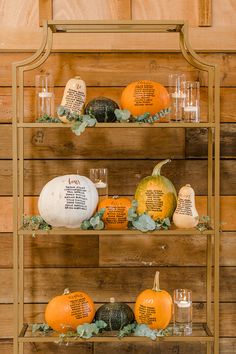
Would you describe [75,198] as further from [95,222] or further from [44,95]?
[44,95]

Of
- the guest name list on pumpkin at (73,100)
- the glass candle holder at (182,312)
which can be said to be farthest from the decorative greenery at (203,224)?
the guest name list on pumpkin at (73,100)

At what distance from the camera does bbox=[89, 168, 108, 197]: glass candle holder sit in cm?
219

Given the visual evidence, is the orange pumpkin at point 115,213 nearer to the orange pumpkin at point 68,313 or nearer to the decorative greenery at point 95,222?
the decorative greenery at point 95,222

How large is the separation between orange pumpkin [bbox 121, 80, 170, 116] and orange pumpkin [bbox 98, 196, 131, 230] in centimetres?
34

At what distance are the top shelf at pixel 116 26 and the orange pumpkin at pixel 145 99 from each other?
22 centimetres

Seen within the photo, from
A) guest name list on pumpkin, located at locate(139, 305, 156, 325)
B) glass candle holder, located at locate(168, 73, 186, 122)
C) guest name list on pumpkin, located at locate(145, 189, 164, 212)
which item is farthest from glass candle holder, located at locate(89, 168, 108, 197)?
guest name list on pumpkin, located at locate(139, 305, 156, 325)

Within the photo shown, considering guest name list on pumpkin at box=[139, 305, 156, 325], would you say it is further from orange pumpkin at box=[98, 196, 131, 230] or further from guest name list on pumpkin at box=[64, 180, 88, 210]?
guest name list on pumpkin at box=[64, 180, 88, 210]

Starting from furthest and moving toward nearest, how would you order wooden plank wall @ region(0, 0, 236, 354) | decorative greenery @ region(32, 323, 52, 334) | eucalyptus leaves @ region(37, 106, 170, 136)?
wooden plank wall @ region(0, 0, 236, 354), decorative greenery @ region(32, 323, 52, 334), eucalyptus leaves @ region(37, 106, 170, 136)

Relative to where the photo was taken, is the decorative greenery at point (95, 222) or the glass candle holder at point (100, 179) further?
the glass candle holder at point (100, 179)

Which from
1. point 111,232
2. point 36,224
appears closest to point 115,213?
point 111,232

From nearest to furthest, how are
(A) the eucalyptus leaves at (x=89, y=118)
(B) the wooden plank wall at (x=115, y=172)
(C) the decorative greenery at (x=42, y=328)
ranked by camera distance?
(A) the eucalyptus leaves at (x=89, y=118) → (C) the decorative greenery at (x=42, y=328) → (B) the wooden plank wall at (x=115, y=172)

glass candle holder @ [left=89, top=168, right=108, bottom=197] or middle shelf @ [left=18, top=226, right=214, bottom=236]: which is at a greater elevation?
glass candle holder @ [left=89, top=168, right=108, bottom=197]

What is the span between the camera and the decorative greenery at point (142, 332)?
2021mm

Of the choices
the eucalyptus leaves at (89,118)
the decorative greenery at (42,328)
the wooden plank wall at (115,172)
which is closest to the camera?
the eucalyptus leaves at (89,118)
